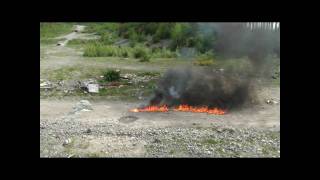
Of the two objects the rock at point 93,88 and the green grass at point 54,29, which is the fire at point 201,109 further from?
the green grass at point 54,29

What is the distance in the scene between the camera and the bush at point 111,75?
13960mm

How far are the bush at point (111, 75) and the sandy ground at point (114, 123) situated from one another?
779 mm

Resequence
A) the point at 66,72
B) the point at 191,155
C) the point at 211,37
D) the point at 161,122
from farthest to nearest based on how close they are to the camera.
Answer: the point at 66,72 → the point at 211,37 → the point at 161,122 → the point at 191,155

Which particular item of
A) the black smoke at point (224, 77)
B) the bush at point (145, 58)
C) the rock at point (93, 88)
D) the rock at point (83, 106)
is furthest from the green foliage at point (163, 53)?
the rock at point (83, 106)

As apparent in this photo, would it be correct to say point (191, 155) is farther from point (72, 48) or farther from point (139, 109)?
point (72, 48)

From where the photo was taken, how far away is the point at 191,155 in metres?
11.2

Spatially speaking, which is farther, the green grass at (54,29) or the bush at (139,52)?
the bush at (139,52)

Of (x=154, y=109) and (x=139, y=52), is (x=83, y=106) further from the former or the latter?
(x=139, y=52)

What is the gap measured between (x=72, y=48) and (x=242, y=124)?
621 cm

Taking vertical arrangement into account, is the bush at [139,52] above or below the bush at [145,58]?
above

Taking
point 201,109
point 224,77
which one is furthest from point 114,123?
point 224,77

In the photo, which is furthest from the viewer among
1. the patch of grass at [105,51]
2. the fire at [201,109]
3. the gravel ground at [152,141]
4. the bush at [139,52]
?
the bush at [139,52]

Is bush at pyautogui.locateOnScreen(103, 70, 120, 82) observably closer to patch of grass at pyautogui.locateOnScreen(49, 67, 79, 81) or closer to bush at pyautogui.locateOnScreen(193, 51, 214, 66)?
patch of grass at pyautogui.locateOnScreen(49, 67, 79, 81)

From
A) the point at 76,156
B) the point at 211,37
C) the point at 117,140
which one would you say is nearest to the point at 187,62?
the point at 211,37
